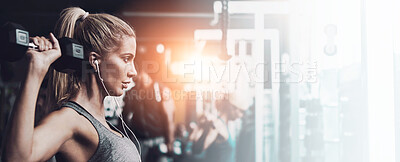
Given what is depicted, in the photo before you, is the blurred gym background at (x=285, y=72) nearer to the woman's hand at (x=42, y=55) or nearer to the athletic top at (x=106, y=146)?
the athletic top at (x=106, y=146)

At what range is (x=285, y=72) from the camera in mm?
1897

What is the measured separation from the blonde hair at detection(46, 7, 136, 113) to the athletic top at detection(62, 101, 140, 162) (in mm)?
84

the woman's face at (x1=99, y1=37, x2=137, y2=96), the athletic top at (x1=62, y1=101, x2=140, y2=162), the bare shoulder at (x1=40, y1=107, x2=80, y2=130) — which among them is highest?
the woman's face at (x1=99, y1=37, x2=137, y2=96)

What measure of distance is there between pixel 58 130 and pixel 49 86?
0.29 meters

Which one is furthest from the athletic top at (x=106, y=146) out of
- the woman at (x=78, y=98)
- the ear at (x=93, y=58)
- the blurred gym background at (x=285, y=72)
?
the blurred gym background at (x=285, y=72)

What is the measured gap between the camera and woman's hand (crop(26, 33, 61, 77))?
0.76 meters

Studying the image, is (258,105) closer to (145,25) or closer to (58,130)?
(145,25)

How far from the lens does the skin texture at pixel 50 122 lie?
28.9 inches

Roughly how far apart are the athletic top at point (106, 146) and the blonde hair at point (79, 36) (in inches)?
3.3

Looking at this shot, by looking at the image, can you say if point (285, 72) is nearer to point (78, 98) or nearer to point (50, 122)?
point (78, 98)

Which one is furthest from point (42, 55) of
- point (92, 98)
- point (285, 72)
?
point (285, 72)

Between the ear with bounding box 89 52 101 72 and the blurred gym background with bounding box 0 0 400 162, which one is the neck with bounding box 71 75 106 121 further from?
the blurred gym background with bounding box 0 0 400 162

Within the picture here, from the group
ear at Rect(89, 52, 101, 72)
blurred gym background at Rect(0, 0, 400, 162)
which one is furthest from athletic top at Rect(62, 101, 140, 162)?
blurred gym background at Rect(0, 0, 400, 162)

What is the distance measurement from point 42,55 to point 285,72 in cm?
135
